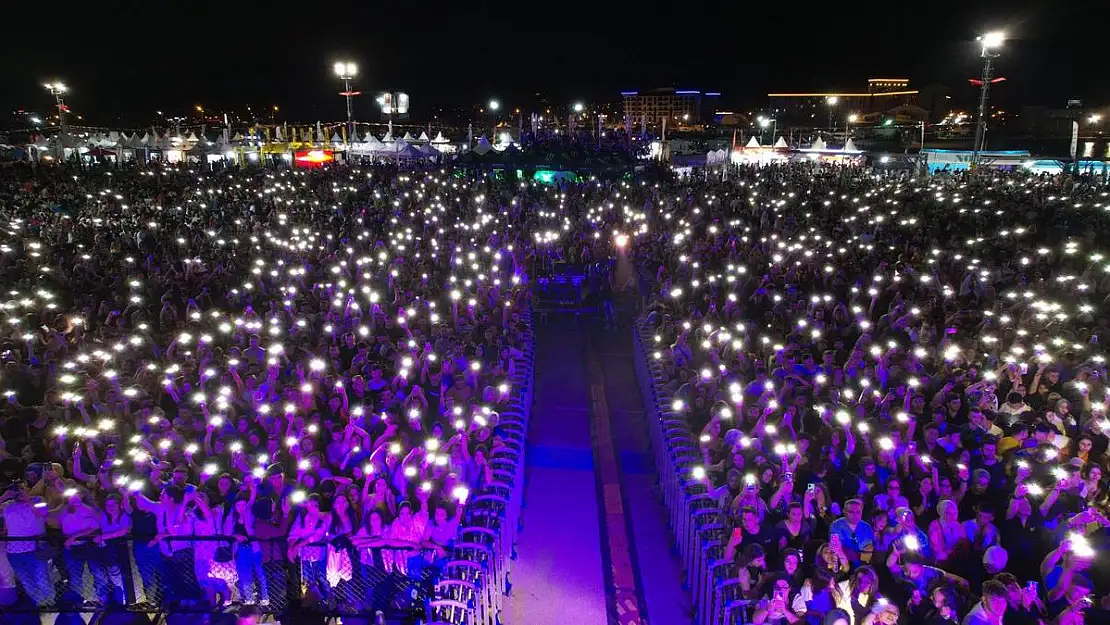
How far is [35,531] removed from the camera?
5.53m

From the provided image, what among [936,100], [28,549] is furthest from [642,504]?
[936,100]

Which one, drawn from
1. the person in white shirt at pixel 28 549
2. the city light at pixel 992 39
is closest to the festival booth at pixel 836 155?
the city light at pixel 992 39

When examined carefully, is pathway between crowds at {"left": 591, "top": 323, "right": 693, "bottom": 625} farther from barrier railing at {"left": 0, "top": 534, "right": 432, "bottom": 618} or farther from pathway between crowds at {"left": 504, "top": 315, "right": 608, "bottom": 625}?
barrier railing at {"left": 0, "top": 534, "right": 432, "bottom": 618}

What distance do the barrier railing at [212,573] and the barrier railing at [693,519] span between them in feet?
7.23

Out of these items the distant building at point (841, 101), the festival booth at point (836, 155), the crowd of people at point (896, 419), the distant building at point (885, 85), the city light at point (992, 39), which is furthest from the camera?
the distant building at point (885, 85)

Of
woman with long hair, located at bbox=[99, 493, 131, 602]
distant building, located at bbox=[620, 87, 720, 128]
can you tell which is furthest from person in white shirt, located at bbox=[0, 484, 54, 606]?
distant building, located at bbox=[620, 87, 720, 128]

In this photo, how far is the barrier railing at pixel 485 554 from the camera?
5090 mm

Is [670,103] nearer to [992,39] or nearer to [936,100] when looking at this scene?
[936,100]

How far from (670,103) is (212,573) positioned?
400 ft

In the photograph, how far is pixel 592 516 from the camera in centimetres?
738

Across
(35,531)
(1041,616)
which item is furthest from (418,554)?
(1041,616)

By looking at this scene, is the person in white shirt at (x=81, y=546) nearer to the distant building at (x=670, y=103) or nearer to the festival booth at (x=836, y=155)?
the festival booth at (x=836, y=155)

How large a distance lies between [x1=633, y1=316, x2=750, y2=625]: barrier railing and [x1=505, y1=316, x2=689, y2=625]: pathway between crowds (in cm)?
30

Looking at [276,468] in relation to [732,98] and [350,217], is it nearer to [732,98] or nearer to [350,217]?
[350,217]
